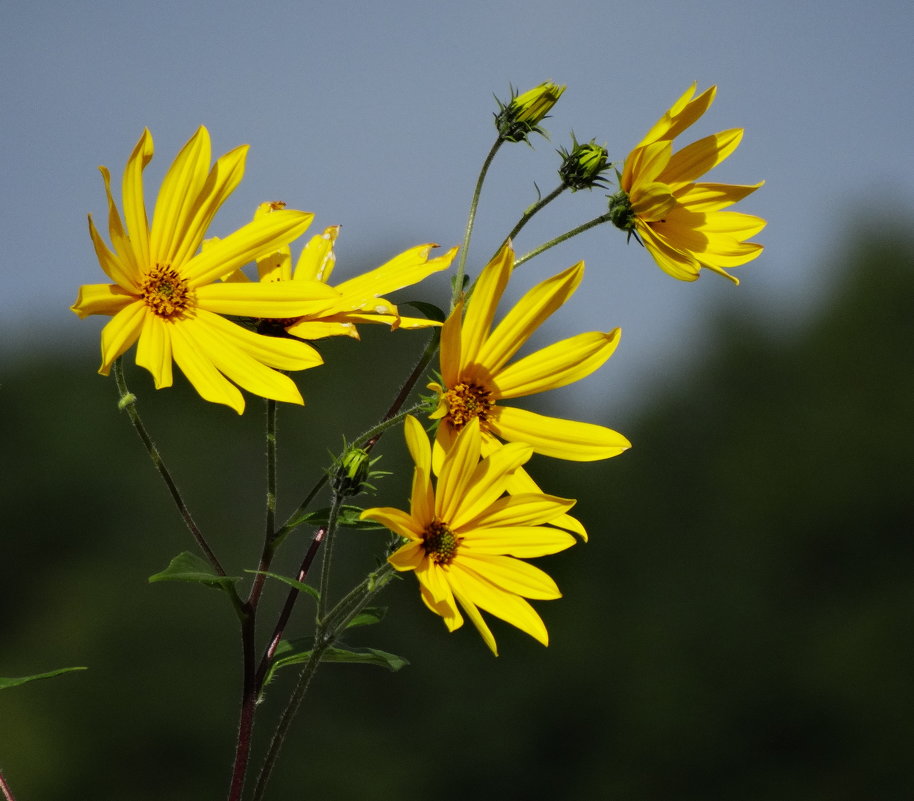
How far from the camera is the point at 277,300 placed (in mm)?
2006

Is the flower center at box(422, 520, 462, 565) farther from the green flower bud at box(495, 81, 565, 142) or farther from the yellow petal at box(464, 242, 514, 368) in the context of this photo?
the green flower bud at box(495, 81, 565, 142)

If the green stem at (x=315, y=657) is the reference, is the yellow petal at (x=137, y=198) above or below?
above

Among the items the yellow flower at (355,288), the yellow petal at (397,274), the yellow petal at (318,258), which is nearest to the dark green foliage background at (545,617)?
the yellow petal at (318,258)

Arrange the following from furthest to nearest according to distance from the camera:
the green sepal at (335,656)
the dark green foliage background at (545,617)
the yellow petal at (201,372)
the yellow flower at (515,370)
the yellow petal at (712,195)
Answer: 1. the dark green foliage background at (545,617)
2. the yellow petal at (712,195)
3. the green sepal at (335,656)
4. the yellow flower at (515,370)
5. the yellow petal at (201,372)

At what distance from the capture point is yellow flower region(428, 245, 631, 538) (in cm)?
196

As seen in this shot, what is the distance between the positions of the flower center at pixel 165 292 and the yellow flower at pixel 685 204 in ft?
2.43

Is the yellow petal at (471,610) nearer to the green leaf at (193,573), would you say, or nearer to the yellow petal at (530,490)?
the yellow petal at (530,490)

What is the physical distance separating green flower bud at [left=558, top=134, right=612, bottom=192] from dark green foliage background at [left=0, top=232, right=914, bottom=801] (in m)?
27.1

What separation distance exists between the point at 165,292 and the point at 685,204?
0.90 m

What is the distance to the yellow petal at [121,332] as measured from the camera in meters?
1.81

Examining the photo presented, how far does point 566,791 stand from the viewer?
34375 millimetres

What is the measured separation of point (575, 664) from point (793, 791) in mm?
6711

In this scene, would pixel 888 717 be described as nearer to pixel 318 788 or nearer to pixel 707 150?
pixel 318 788

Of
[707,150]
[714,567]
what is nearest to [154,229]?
[707,150]
